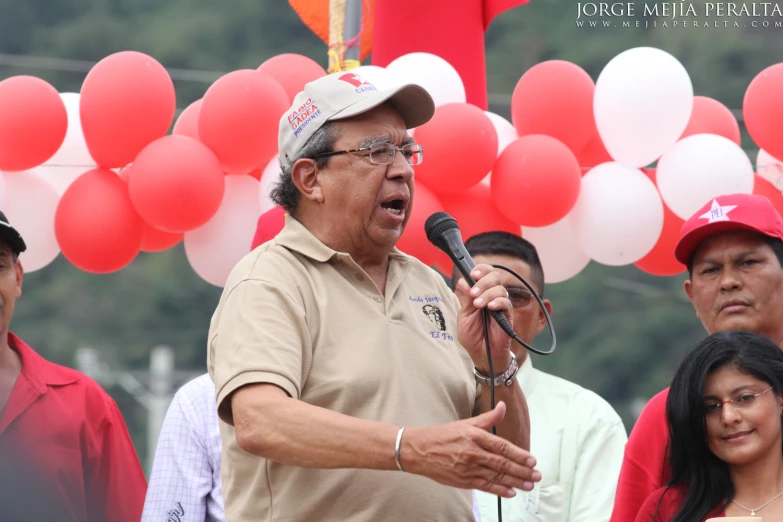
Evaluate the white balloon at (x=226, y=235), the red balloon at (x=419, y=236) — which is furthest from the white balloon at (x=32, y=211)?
the red balloon at (x=419, y=236)

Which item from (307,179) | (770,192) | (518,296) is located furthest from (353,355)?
(770,192)

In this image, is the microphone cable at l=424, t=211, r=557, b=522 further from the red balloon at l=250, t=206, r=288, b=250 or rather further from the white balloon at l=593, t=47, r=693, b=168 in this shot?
the white balloon at l=593, t=47, r=693, b=168

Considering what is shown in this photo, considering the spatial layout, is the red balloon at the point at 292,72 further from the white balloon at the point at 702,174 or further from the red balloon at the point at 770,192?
the red balloon at the point at 770,192

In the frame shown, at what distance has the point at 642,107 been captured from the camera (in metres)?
4.77

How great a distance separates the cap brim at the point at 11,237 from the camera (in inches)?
146

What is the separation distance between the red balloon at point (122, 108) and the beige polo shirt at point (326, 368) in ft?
6.57

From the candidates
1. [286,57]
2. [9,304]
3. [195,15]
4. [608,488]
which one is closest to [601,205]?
[608,488]

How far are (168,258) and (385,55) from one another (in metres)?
19.4

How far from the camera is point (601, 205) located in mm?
4676

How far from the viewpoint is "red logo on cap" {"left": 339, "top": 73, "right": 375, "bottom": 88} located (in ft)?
9.08

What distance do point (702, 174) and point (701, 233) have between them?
1.01 meters

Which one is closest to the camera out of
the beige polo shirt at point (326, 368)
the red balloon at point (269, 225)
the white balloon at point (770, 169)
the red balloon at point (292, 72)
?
the beige polo shirt at point (326, 368)

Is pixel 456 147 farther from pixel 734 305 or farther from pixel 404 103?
pixel 404 103

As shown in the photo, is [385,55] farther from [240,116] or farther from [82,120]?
[82,120]
